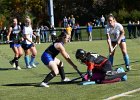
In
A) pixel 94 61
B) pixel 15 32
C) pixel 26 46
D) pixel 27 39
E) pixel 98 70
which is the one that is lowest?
pixel 98 70

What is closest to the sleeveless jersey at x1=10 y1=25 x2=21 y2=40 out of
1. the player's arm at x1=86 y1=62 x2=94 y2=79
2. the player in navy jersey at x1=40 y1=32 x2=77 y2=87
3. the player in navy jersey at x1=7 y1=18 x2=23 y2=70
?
the player in navy jersey at x1=7 y1=18 x2=23 y2=70

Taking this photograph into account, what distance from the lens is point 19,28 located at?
1822 cm

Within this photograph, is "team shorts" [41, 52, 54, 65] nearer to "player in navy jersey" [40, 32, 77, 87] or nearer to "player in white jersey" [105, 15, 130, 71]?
"player in navy jersey" [40, 32, 77, 87]

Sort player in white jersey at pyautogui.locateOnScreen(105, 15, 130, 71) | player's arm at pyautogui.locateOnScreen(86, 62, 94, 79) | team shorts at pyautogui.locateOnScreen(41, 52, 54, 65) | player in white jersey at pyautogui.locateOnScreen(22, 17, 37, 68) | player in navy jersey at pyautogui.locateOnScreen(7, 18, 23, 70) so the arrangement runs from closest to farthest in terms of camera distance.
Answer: player's arm at pyautogui.locateOnScreen(86, 62, 94, 79) → team shorts at pyautogui.locateOnScreen(41, 52, 54, 65) → player in white jersey at pyautogui.locateOnScreen(105, 15, 130, 71) → player in white jersey at pyautogui.locateOnScreen(22, 17, 37, 68) → player in navy jersey at pyautogui.locateOnScreen(7, 18, 23, 70)

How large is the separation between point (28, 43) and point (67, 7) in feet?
187

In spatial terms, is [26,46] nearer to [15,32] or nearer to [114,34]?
[15,32]

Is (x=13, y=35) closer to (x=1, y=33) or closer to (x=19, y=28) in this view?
(x=19, y=28)

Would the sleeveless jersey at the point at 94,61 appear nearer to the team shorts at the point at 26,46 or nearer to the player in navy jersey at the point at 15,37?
the team shorts at the point at 26,46

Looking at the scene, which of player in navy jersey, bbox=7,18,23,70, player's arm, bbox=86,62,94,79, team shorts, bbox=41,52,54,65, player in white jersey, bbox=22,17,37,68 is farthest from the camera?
player in navy jersey, bbox=7,18,23,70

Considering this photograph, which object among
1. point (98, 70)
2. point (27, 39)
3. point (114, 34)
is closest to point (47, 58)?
point (98, 70)

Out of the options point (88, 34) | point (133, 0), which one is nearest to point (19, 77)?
point (88, 34)

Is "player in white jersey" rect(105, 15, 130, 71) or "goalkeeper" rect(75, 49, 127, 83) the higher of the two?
"player in white jersey" rect(105, 15, 130, 71)

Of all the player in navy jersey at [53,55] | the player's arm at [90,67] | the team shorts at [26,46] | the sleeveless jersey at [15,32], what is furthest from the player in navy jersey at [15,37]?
the player's arm at [90,67]

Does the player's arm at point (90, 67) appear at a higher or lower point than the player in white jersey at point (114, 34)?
lower
